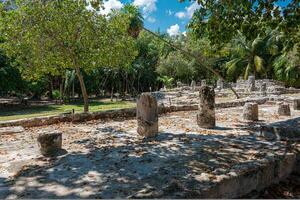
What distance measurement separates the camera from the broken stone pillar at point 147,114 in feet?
33.1

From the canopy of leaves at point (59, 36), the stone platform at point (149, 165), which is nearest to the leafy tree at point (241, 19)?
the stone platform at point (149, 165)

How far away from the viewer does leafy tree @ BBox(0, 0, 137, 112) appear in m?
15.9

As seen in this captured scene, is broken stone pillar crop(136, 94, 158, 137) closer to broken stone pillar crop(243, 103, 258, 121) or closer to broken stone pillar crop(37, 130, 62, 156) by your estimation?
broken stone pillar crop(37, 130, 62, 156)

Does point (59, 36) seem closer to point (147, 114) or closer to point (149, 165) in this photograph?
point (147, 114)

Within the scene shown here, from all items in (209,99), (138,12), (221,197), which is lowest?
(221,197)

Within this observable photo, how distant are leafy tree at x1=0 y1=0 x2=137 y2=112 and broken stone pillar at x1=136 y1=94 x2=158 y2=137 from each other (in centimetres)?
766

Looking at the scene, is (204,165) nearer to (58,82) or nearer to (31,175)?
(31,175)

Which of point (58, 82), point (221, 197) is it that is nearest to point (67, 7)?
point (221, 197)

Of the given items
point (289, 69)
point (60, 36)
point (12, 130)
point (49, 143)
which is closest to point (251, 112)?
point (49, 143)

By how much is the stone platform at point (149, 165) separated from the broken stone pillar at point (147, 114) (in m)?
0.31

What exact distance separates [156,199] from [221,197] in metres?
1.42

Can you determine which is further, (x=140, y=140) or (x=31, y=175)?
(x=140, y=140)

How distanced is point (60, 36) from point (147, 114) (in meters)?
8.09

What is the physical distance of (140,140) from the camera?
9.75 meters
